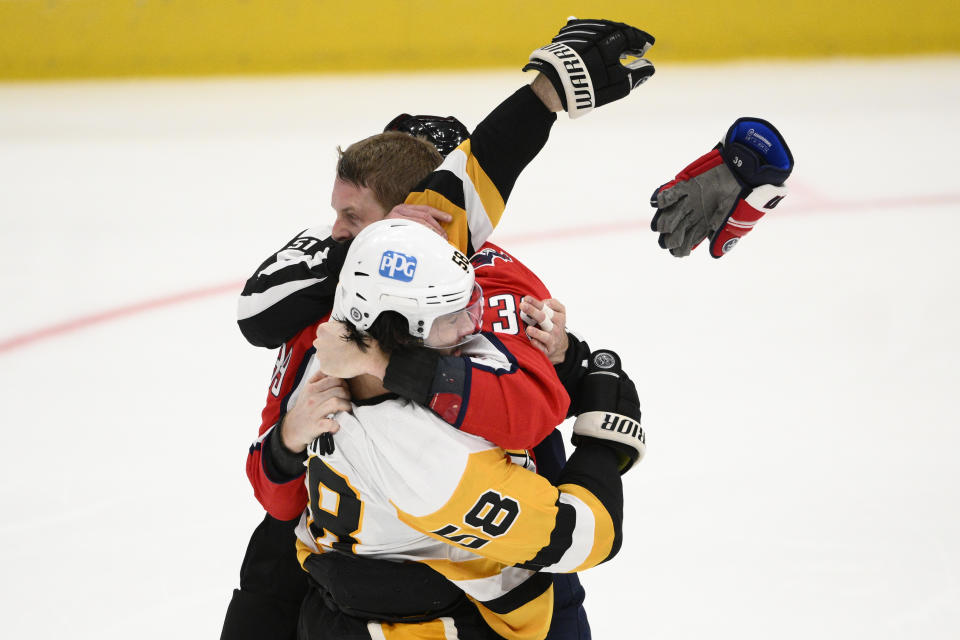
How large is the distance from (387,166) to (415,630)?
0.88 metres

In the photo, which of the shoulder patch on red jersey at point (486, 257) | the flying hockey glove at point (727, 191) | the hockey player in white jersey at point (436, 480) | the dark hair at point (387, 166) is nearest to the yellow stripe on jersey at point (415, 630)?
the hockey player in white jersey at point (436, 480)

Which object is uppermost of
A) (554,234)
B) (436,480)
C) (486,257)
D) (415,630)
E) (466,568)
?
(554,234)

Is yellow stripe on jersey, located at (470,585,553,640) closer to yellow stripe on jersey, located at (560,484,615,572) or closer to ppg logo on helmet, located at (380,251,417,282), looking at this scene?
yellow stripe on jersey, located at (560,484,615,572)

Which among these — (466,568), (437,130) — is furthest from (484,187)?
(466,568)

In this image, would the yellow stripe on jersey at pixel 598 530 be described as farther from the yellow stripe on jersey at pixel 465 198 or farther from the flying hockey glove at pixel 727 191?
the flying hockey glove at pixel 727 191

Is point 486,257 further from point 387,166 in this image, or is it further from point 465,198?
point 387,166

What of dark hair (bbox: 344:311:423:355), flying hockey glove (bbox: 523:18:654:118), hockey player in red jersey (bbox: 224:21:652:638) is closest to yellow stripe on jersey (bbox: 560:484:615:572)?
hockey player in red jersey (bbox: 224:21:652:638)

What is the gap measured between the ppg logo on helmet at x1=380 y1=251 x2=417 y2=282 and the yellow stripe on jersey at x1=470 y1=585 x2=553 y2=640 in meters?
0.65

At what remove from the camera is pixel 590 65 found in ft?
6.07

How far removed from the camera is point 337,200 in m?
2.01

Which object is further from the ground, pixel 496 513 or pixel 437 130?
pixel 437 130

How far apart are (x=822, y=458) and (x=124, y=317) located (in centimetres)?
282

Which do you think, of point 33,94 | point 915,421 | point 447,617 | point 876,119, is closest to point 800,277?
point 915,421

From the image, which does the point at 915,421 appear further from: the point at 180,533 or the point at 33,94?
the point at 33,94
